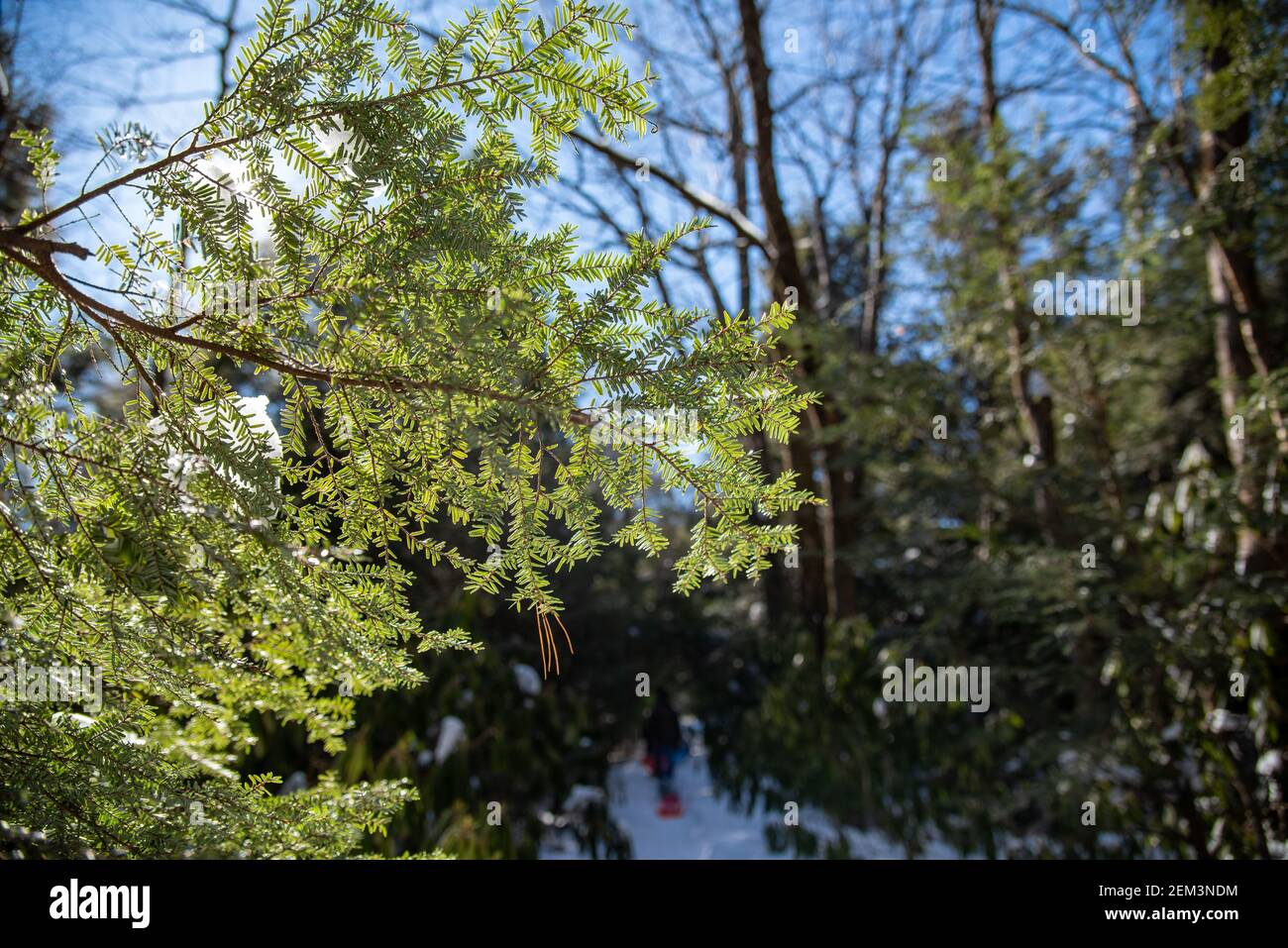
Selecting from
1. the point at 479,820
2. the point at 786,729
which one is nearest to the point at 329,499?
the point at 479,820

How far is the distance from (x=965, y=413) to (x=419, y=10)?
219 inches

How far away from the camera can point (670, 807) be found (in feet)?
24.2

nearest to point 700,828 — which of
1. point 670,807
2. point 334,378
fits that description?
point 670,807

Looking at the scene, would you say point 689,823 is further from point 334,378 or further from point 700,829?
point 334,378

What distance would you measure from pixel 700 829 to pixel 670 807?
47 cm

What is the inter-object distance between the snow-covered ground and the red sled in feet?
0.17

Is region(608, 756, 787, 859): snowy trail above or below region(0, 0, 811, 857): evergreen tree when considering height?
below

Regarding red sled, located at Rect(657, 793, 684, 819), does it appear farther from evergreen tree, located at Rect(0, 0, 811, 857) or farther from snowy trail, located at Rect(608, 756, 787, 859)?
evergreen tree, located at Rect(0, 0, 811, 857)

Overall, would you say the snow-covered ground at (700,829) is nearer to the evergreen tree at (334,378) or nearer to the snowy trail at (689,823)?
the snowy trail at (689,823)

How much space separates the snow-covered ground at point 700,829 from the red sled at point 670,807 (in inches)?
2.1

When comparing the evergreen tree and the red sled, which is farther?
the red sled

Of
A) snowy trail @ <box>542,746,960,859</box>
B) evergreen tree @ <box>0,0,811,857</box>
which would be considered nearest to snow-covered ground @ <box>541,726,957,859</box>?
snowy trail @ <box>542,746,960,859</box>

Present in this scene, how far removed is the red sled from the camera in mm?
7363

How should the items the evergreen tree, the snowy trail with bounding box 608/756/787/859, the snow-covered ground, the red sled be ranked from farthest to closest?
the red sled
the snowy trail with bounding box 608/756/787/859
the snow-covered ground
the evergreen tree
